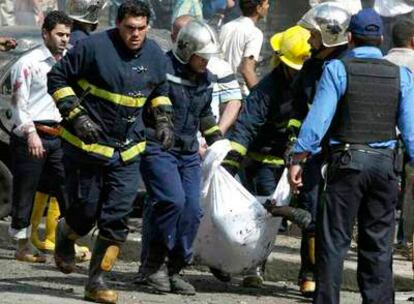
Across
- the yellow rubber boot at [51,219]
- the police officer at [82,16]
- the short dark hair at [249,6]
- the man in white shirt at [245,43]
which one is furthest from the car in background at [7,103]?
the police officer at [82,16]

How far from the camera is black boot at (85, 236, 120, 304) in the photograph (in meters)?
10.5

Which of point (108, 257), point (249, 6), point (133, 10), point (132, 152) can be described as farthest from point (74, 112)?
point (249, 6)

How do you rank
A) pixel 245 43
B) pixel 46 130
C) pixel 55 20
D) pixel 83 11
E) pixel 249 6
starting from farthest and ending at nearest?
pixel 249 6 < pixel 245 43 < pixel 83 11 < pixel 46 130 < pixel 55 20

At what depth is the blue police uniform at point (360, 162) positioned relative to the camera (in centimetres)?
973

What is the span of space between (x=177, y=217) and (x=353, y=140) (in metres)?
1.79

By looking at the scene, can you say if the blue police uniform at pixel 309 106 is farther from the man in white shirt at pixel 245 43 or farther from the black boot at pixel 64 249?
the man in white shirt at pixel 245 43

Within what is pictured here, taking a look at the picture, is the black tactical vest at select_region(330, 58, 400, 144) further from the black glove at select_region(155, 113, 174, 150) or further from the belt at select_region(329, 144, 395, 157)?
the black glove at select_region(155, 113, 174, 150)

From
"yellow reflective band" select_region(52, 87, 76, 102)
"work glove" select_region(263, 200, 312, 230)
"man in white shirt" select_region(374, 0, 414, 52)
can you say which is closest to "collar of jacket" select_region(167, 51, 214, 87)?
"work glove" select_region(263, 200, 312, 230)

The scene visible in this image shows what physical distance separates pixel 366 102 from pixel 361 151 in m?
0.28

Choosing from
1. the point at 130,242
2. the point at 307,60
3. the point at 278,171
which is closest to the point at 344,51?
the point at 307,60

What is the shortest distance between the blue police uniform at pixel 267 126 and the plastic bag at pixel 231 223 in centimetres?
19

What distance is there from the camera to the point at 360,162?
974cm

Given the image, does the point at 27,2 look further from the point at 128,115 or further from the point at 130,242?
the point at 128,115

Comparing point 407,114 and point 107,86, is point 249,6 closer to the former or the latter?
point 107,86
